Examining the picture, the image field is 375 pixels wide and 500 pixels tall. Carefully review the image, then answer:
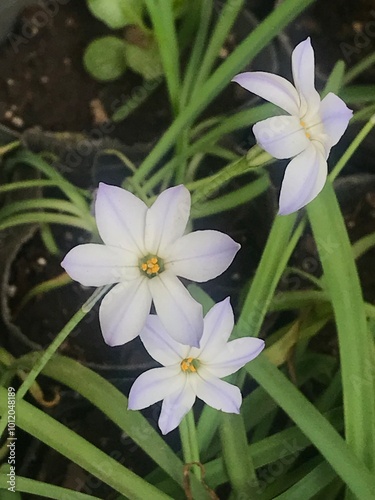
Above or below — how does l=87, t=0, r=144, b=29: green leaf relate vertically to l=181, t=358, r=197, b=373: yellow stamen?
above

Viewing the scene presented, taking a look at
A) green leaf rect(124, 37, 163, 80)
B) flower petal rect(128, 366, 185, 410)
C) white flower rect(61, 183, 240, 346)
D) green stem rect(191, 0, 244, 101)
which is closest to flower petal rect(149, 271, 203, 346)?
white flower rect(61, 183, 240, 346)

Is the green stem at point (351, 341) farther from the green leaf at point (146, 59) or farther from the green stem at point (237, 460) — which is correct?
the green leaf at point (146, 59)

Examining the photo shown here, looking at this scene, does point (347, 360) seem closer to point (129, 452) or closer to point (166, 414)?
point (166, 414)

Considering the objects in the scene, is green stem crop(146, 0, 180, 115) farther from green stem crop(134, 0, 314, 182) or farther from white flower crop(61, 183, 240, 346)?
white flower crop(61, 183, 240, 346)

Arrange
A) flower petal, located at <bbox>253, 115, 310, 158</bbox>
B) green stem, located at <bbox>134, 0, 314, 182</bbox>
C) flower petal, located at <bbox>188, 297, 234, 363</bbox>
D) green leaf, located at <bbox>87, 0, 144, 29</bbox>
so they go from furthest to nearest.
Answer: green leaf, located at <bbox>87, 0, 144, 29</bbox> < green stem, located at <bbox>134, 0, 314, 182</bbox> < flower petal, located at <bbox>188, 297, 234, 363</bbox> < flower petal, located at <bbox>253, 115, 310, 158</bbox>

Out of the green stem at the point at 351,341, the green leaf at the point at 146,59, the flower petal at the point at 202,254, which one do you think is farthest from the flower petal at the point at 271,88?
the green leaf at the point at 146,59

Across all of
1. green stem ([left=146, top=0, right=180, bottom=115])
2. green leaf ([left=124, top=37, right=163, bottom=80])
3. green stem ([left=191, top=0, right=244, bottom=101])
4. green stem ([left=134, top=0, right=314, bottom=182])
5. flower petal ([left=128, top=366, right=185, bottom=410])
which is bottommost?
flower petal ([left=128, top=366, right=185, bottom=410])
